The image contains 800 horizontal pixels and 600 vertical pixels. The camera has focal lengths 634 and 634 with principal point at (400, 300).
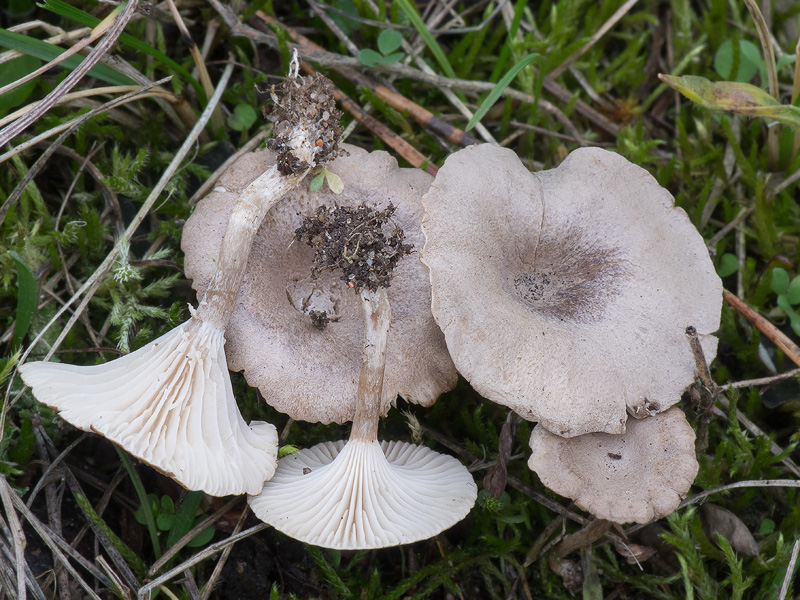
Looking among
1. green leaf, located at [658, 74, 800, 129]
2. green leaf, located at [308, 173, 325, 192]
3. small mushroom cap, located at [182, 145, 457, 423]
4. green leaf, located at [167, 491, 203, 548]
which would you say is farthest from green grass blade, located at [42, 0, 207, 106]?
green leaf, located at [658, 74, 800, 129]

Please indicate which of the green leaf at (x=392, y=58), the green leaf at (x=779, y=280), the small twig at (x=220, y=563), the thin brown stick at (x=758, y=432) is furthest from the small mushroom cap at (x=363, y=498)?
the green leaf at (x=392, y=58)

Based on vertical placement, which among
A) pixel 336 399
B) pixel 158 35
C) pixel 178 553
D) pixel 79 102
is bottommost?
pixel 178 553

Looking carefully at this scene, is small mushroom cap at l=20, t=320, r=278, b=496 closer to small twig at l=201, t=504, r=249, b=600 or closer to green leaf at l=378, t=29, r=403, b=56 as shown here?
small twig at l=201, t=504, r=249, b=600

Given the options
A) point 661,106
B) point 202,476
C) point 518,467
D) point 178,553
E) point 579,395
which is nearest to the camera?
point 202,476

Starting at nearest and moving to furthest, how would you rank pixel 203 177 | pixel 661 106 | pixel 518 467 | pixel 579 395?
1. pixel 579 395
2. pixel 518 467
3. pixel 203 177
4. pixel 661 106

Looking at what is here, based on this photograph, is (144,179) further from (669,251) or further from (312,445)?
(669,251)

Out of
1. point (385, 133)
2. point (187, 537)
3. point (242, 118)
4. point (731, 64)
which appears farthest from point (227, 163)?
point (731, 64)

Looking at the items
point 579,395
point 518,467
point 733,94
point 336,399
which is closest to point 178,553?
point 336,399

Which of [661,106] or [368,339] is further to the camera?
[661,106]
